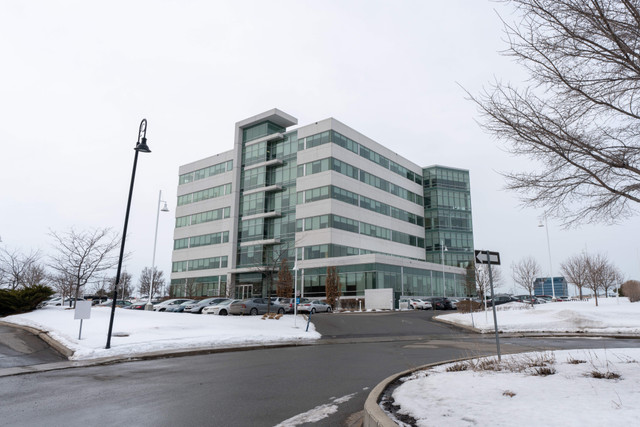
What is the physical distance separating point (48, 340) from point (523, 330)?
21.7 m

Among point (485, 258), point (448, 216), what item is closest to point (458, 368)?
point (485, 258)

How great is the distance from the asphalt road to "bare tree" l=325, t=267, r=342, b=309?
33.6 metres

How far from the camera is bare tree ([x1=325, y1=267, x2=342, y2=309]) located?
4722cm

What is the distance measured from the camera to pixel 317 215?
2127 inches

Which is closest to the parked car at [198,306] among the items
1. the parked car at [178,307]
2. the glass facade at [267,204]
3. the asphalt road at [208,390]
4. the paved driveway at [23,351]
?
the parked car at [178,307]

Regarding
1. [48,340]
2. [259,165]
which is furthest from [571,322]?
[259,165]

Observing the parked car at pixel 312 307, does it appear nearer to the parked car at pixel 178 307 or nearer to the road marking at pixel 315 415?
the parked car at pixel 178 307

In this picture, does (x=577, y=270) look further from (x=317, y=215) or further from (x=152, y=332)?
(x=152, y=332)

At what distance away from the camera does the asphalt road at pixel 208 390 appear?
6.07 meters

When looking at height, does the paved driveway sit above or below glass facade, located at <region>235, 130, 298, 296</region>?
below

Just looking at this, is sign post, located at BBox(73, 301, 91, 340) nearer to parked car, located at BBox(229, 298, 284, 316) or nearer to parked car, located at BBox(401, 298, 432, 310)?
parked car, located at BBox(229, 298, 284, 316)

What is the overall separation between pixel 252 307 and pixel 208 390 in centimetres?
2253

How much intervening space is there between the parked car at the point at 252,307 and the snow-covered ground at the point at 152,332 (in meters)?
5.86

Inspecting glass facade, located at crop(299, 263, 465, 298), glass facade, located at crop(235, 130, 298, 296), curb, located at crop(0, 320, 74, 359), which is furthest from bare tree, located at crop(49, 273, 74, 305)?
glass facade, located at crop(299, 263, 465, 298)
